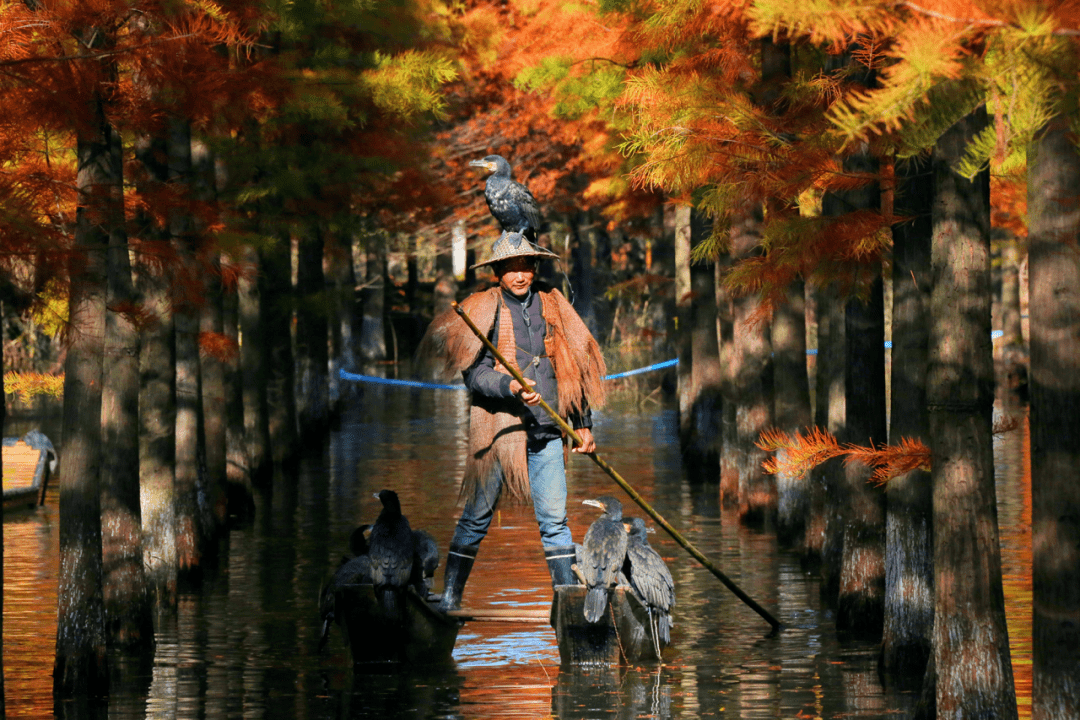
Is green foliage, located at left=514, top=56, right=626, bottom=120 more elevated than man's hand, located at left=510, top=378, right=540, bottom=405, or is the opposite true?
green foliage, located at left=514, top=56, right=626, bottom=120

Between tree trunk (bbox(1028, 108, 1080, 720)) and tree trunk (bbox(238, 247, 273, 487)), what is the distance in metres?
16.3

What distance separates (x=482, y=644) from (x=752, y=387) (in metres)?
7.47

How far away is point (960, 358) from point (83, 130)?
18.8 ft

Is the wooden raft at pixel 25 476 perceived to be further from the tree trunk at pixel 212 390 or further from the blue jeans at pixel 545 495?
the blue jeans at pixel 545 495

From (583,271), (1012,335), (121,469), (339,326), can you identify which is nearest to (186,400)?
(121,469)

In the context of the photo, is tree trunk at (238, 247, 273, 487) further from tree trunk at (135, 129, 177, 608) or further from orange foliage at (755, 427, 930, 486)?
orange foliage at (755, 427, 930, 486)

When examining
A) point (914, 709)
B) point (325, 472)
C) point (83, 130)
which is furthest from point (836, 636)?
point (325, 472)

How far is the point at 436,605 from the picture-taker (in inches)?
424

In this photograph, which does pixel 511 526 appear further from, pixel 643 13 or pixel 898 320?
pixel 898 320

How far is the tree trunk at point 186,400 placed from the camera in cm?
1399

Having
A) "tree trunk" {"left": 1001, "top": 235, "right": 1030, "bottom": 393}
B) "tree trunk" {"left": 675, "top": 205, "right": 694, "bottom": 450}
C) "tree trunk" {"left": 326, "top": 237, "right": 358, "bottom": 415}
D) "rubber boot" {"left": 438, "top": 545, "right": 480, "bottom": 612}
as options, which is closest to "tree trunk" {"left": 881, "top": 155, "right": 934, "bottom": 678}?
"rubber boot" {"left": 438, "top": 545, "right": 480, "bottom": 612}

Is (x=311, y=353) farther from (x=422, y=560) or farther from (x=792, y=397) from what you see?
(x=422, y=560)

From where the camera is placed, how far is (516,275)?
34.9 feet

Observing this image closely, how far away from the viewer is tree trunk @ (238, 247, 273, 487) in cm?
2303
